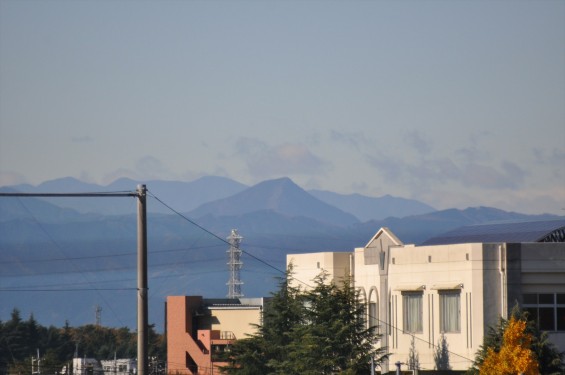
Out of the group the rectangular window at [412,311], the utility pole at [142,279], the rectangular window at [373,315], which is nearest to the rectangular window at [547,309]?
the rectangular window at [412,311]

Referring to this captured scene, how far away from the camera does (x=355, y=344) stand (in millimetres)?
67062

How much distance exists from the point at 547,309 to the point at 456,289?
4324 mm

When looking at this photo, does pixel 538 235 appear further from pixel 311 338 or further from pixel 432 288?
pixel 311 338

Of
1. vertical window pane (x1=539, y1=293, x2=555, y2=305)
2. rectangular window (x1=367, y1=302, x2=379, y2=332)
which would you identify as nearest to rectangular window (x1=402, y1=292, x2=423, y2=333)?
rectangular window (x1=367, y1=302, x2=379, y2=332)

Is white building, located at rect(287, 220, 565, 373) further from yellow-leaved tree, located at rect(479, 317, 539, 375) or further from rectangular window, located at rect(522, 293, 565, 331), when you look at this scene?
yellow-leaved tree, located at rect(479, 317, 539, 375)

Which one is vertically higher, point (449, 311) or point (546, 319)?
point (449, 311)

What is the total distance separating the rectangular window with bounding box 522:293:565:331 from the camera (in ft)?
212

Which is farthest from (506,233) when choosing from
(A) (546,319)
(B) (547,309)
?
(A) (546,319)

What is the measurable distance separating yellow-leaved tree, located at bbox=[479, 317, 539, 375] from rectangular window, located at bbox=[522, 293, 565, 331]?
246 inches

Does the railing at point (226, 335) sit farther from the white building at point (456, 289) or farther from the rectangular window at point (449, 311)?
→ the rectangular window at point (449, 311)

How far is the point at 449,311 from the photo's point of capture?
6681 cm

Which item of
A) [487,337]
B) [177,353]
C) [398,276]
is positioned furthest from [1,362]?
[487,337]

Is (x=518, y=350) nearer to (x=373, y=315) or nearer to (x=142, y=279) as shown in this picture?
(x=373, y=315)

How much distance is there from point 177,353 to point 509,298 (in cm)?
5203
